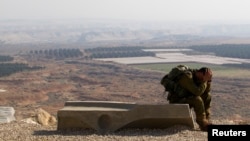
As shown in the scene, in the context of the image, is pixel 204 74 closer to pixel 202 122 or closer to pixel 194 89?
pixel 194 89

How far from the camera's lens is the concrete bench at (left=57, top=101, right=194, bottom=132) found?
1126 centimetres

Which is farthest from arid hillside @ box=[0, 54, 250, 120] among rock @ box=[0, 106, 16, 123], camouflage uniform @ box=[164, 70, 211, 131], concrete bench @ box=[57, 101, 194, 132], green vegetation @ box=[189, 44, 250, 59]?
green vegetation @ box=[189, 44, 250, 59]

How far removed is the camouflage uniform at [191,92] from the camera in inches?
459

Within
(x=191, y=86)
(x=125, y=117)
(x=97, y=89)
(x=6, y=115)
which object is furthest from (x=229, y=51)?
(x=125, y=117)

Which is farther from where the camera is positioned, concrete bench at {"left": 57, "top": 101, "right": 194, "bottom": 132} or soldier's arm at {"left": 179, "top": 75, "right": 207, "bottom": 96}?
soldier's arm at {"left": 179, "top": 75, "right": 207, "bottom": 96}

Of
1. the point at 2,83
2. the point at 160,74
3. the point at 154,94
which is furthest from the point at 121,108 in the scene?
the point at 160,74

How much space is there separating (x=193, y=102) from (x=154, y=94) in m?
44.7

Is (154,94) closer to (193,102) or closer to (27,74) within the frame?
(27,74)

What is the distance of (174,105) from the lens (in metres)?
11.2

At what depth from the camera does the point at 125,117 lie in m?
11.5

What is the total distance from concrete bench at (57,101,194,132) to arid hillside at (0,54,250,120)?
27.6 meters

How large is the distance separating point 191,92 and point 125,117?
190cm

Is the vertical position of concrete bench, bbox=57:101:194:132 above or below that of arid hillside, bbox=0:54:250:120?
above

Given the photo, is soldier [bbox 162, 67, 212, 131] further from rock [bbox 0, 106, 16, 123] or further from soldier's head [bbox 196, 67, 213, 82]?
rock [bbox 0, 106, 16, 123]
